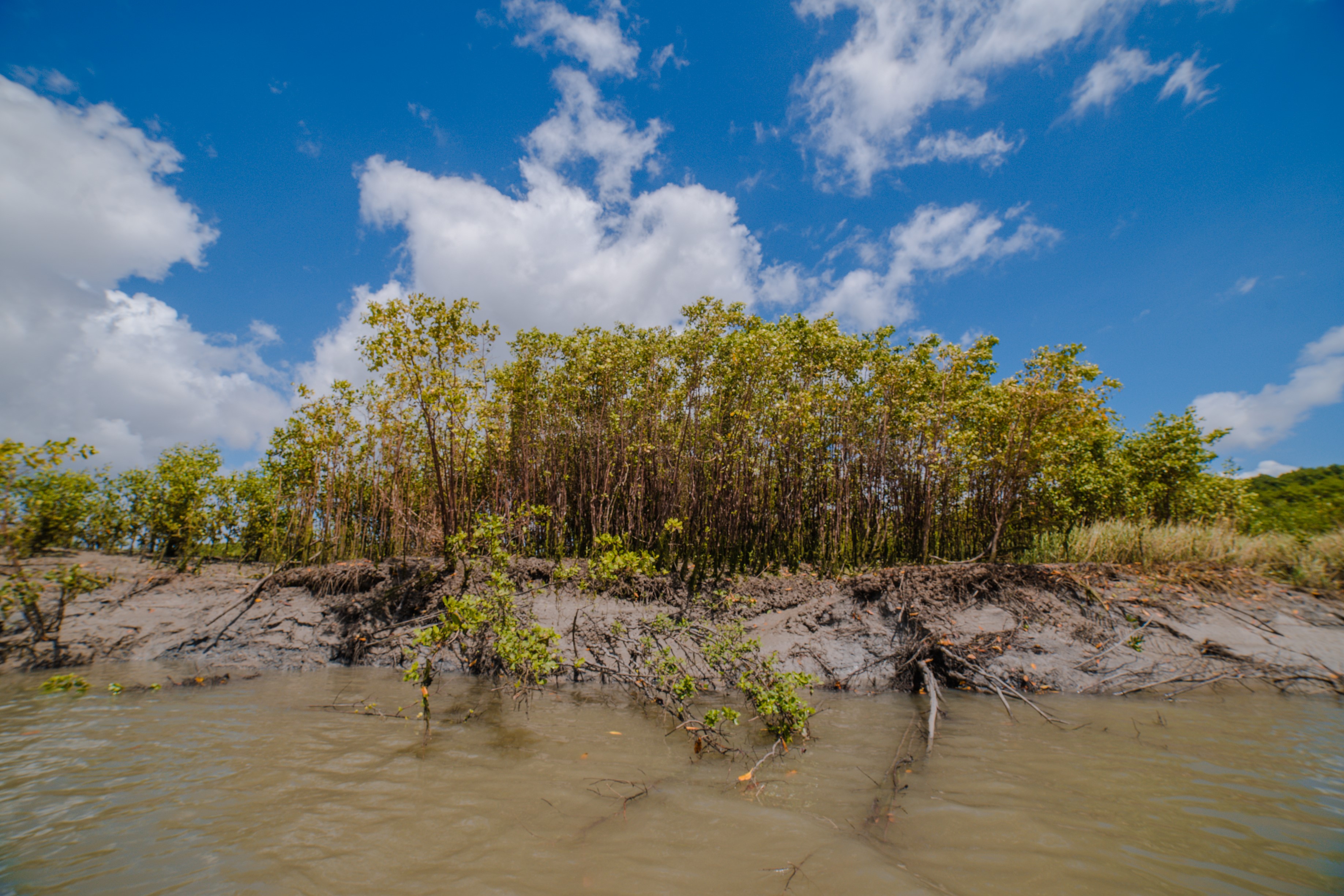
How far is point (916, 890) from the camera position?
254 cm

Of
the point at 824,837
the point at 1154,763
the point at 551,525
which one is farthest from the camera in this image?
the point at 551,525

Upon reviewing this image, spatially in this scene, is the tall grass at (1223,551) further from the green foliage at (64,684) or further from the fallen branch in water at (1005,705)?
the green foliage at (64,684)

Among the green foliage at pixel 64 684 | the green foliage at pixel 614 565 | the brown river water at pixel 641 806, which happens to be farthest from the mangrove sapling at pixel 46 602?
the green foliage at pixel 614 565

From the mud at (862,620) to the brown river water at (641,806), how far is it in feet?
4.25

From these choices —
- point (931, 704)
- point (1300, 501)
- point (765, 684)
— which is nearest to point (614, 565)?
point (765, 684)

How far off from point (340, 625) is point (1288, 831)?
432 inches

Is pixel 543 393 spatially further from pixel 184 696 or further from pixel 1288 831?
pixel 1288 831

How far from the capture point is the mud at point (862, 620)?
6898 millimetres

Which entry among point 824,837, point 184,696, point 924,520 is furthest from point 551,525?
point 824,837

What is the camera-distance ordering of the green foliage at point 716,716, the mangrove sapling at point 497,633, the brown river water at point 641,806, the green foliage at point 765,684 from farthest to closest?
the mangrove sapling at point 497,633 < the green foliage at point 765,684 < the green foliage at point 716,716 < the brown river water at point 641,806

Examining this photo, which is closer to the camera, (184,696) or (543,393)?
(184,696)

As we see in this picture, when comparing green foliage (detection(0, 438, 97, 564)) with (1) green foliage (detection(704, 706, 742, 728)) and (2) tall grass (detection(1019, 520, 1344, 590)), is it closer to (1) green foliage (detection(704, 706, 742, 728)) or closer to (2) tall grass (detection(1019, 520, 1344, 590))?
(1) green foliage (detection(704, 706, 742, 728))

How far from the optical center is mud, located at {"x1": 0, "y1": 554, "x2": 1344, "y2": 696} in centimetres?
690

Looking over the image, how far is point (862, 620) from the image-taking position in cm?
788
